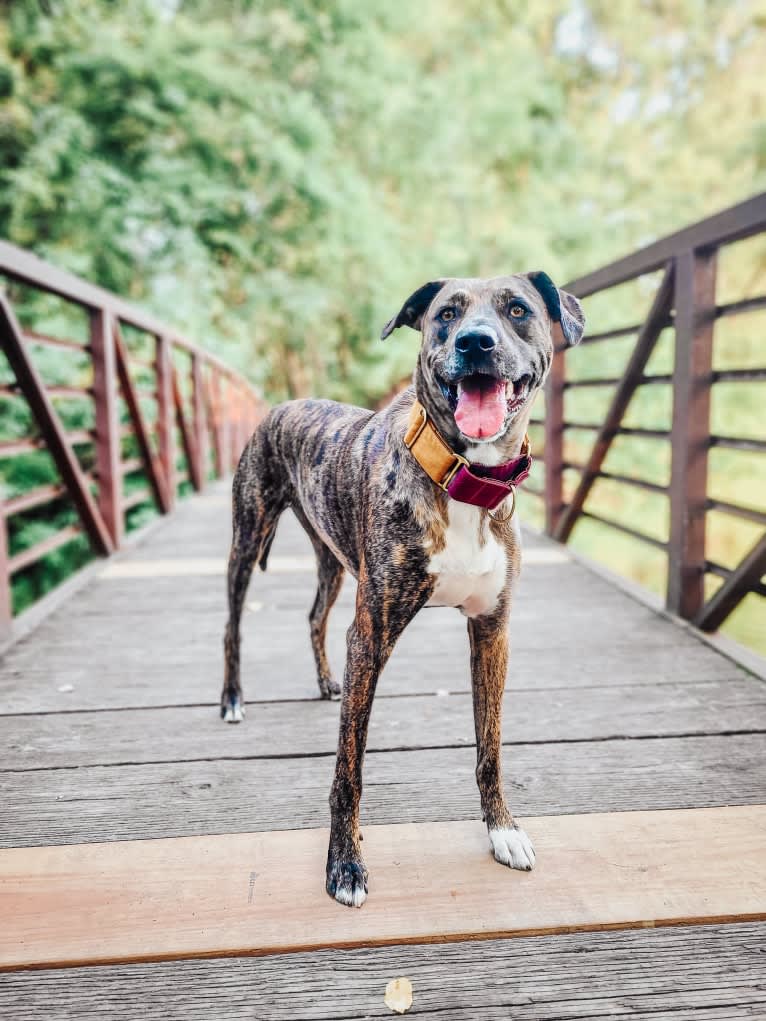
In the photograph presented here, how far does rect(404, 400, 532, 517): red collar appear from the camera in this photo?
1342 mm

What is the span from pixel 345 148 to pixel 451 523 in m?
13.5

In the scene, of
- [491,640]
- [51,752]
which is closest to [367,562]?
[491,640]

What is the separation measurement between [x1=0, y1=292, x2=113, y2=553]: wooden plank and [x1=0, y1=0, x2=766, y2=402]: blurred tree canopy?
16.5 ft

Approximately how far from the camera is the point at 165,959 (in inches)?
45.5

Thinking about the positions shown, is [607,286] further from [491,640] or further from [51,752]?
[51,752]

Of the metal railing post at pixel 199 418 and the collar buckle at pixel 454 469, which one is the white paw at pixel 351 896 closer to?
the collar buckle at pixel 454 469

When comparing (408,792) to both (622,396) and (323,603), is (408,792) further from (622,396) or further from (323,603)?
(622,396)

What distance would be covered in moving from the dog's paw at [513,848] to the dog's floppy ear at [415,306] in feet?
3.28

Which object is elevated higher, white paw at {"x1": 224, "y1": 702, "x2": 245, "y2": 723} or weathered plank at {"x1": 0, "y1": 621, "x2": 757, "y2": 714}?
white paw at {"x1": 224, "y1": 702, "x2": 245, "y2": 723}

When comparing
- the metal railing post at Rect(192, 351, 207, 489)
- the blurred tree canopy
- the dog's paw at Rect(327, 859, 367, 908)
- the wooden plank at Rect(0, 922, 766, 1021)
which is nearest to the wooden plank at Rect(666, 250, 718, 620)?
the wooden plank at Rect(0, 922, 766, 1021)

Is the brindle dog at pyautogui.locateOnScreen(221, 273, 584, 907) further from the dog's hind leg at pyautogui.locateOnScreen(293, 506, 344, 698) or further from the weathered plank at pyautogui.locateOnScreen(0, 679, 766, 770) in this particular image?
the dog's hind leg at pyautogui.locateOnScreen(293, 506, 344, 698)

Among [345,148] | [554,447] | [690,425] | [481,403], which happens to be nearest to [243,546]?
[481,403]

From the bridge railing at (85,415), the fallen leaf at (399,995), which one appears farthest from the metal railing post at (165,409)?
the fallen leaf at (399,995)

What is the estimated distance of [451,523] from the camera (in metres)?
1.39
